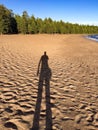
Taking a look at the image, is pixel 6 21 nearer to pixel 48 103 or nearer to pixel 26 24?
pixel 26 24

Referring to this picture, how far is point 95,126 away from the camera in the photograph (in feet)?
19.9

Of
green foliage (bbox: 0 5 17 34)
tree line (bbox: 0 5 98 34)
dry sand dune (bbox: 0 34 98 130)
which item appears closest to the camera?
dry sand dune (bbox: 0 34 98 130)

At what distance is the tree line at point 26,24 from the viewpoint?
8075cm

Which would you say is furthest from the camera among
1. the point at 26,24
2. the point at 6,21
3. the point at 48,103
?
the point at 26,24

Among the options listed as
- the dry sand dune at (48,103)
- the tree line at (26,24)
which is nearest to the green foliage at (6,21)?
the tree line at (26,24)

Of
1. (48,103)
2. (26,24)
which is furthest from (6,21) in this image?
(48,103)

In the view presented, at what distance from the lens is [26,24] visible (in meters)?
93.1

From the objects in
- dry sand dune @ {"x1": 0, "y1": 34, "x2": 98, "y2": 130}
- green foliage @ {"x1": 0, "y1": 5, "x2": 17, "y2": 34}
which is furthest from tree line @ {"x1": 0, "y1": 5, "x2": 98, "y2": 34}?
dry sand dune @ {"x1": 0, "y1": 34, "x2": 98, "y2": 130}

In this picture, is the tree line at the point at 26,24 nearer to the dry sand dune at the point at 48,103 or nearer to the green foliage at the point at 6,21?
the green foliage at the point at 6,21

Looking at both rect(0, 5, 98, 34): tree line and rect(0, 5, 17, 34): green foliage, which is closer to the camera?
rect(0, 5, 17, 34): green foliage

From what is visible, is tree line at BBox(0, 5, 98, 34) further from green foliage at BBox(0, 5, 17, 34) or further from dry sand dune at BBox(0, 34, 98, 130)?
dry sand dune at BBox(0, 34, 98, 130)

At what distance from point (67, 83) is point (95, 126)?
474 centimetres

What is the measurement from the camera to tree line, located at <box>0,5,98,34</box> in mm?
80750

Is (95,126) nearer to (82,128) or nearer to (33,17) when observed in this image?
(82,128)
